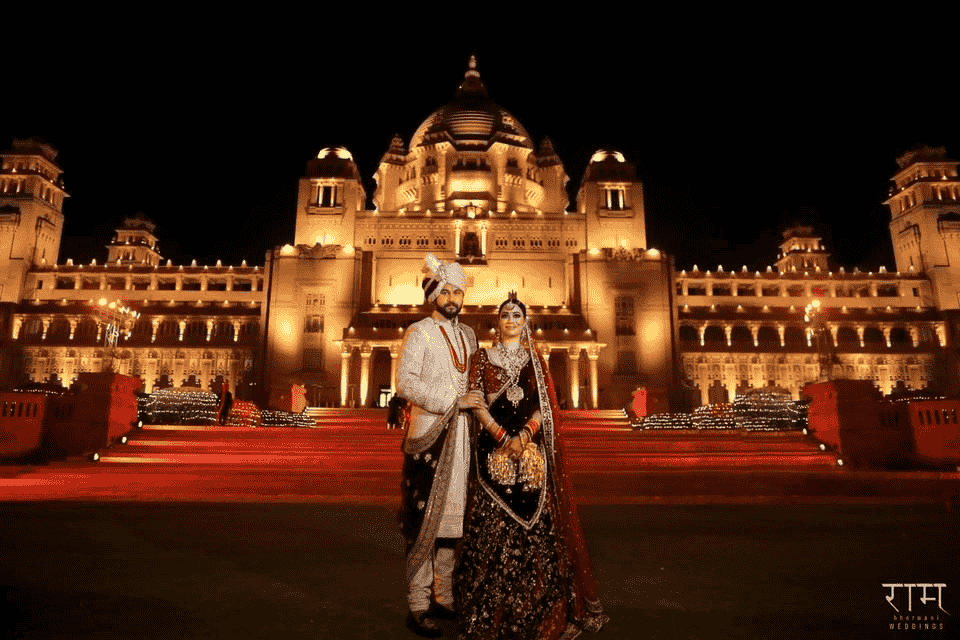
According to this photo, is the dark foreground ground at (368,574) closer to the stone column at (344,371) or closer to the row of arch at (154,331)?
the stone column at (344,371)

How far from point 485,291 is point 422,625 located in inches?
1482

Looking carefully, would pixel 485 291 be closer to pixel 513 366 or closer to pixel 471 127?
pixel 471 127

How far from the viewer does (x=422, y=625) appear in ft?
12.2

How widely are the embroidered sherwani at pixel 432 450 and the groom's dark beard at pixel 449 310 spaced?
0.13 meters

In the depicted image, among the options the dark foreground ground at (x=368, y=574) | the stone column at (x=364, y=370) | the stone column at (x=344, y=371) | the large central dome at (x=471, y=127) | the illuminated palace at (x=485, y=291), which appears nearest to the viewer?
the dark foreground ground at (x=368, y=574)

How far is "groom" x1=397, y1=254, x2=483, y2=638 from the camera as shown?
4039 mm

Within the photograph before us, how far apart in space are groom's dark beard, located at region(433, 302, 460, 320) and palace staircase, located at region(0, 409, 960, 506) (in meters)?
6.35

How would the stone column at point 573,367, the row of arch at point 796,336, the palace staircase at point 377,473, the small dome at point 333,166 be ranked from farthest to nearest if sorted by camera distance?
1. the row of arch at point 796,336
2. the small dome at point 333,166
3. the stone column at point 573,367
4. the palace staircase at point 377,473

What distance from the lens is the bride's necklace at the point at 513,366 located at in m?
4.07

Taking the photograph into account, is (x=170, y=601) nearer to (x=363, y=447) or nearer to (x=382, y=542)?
(x=382, y=542)

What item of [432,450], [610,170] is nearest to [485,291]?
[610,170]

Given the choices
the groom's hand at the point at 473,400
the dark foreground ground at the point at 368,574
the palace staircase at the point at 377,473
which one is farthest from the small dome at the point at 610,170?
the groom's hand at the point at 473,400

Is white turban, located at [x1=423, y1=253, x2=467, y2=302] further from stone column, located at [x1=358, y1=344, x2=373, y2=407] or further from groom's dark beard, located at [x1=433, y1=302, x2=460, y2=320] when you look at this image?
stone column, located at [x1=358, y1=344, x2=373, y2=407]

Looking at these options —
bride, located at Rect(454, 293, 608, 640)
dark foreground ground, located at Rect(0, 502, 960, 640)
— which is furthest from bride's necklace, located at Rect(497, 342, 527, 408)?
dark foreground ground, located at Rect(0, 502, 960, 640)
